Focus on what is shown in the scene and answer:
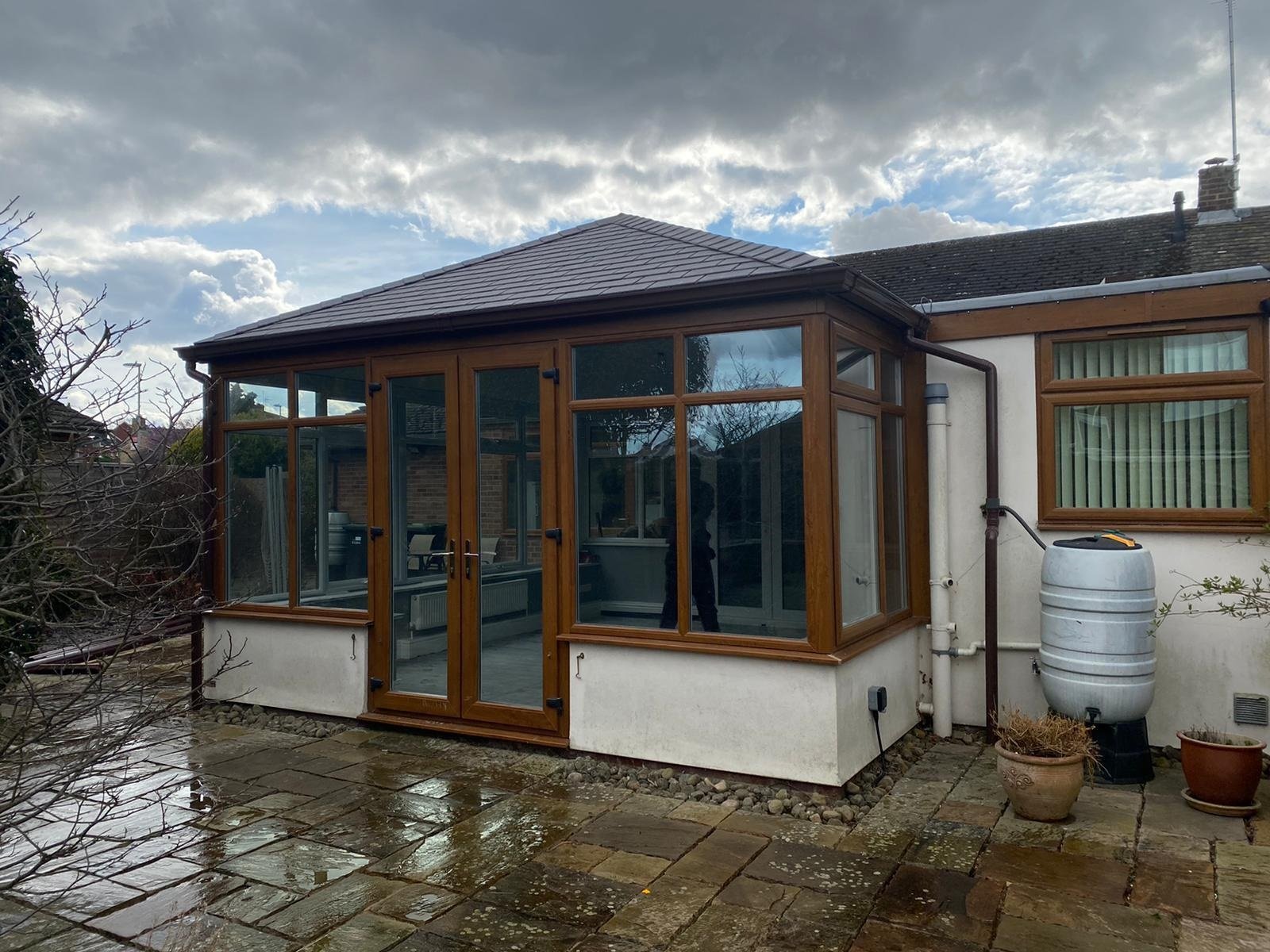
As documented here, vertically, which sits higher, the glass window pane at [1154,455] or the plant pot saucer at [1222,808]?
the glass window pane at [1154,455]

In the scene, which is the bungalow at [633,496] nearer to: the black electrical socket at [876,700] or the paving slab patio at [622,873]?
the black electrical socket at [876,700]

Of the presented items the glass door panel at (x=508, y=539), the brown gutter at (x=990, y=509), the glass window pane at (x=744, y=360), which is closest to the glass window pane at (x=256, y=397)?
the glass door panel at (x=508, y=539)

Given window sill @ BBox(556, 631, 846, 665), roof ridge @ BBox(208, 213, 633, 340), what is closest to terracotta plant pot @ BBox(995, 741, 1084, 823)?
window sill @ BBox(556, 631, 846, 665)

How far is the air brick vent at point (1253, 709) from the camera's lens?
490 centimetres

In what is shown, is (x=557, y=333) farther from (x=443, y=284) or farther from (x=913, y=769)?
(x=913, y=769)

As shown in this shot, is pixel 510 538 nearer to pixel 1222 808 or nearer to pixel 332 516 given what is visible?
pixel 332 516

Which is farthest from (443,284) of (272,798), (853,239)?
(853,239)

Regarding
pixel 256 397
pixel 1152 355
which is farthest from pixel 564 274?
pixel 1152 355

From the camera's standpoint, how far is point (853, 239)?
913 inches

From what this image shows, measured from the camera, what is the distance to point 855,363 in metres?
4.94

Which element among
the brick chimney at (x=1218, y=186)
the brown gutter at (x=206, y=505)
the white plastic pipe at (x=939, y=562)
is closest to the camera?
the white plastic pipe at (x=939, y=562)

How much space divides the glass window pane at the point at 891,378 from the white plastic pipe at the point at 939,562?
0.19 m

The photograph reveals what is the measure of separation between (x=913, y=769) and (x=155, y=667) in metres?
6.34

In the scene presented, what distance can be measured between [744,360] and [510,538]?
1815 millimetres
